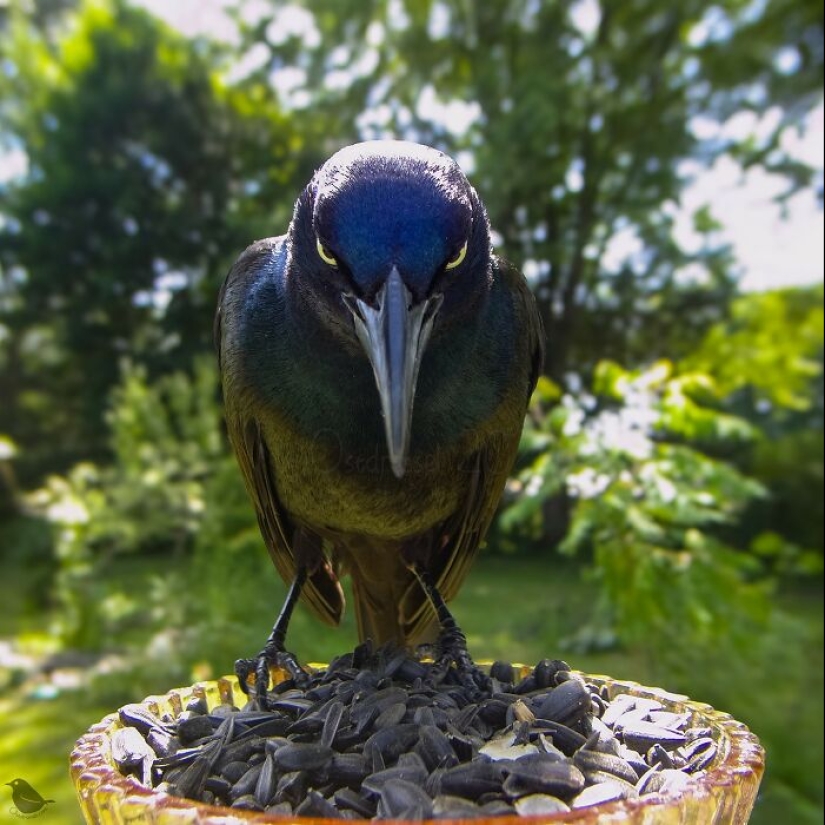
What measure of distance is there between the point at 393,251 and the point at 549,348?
423 cm

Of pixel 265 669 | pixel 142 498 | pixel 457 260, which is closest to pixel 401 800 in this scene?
pixel 265 669

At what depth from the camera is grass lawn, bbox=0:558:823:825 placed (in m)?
4.04

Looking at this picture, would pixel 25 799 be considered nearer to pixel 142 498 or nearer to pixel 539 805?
pixel 539 805

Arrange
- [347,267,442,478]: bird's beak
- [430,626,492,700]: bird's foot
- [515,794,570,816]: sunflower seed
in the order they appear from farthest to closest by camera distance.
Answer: [430,626,492,700]: bird's foot < [347,267,442,478]: bird's beak < [515,794,570,816]: sunflower seed

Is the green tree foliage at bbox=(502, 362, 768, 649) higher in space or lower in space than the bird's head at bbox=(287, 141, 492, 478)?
lower

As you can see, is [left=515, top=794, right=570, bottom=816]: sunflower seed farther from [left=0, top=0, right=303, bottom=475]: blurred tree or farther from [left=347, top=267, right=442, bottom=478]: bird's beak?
[left=0, top=0, right=303, bottom=475]: blurred tree

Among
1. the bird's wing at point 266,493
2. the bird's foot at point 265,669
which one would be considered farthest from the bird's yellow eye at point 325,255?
the bird's foot at point 265,669

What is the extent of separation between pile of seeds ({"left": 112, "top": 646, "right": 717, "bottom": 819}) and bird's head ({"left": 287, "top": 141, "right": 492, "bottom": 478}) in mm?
470

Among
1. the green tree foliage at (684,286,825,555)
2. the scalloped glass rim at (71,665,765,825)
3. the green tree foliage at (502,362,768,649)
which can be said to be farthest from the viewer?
the green tree foliage at (684,286,825,555)

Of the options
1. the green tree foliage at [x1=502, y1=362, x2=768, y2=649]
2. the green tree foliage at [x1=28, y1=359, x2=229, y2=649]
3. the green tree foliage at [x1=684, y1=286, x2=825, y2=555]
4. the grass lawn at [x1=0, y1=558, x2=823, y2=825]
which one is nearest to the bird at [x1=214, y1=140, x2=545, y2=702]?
the grass lawn at [x1=0, y1=558, x2=823, y2=825]

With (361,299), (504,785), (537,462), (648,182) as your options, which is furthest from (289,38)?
(504,785)

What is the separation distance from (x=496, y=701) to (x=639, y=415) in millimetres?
2495

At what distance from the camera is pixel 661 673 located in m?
4.37

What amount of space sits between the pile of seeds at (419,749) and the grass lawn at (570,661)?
2150 mm
